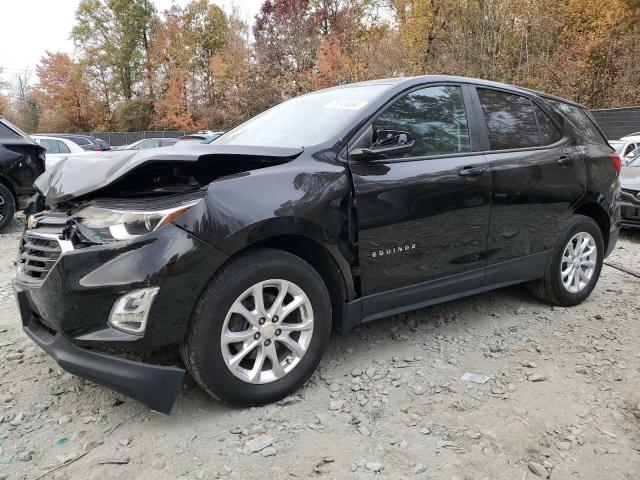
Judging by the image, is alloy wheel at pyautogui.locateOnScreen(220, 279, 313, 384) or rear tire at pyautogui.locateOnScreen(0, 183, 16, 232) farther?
rear tire at pyautogui.locateOnScreen(0, 183, 16, 232)

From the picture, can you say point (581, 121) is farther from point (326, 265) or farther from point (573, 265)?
point (326, 265)

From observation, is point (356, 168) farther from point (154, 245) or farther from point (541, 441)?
point (541, 441)

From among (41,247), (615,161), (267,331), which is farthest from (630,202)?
(41,247)

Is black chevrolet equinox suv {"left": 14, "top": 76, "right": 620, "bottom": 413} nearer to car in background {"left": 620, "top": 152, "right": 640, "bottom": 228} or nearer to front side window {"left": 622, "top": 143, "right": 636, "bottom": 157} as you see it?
car in background {"left": 620, "top": 152, "right": 640, "bottom": 228}

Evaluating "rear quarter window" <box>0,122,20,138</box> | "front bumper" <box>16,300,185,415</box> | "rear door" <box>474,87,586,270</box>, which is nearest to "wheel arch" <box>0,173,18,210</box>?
"rear quarter window" <box>0,122,20,138</box>

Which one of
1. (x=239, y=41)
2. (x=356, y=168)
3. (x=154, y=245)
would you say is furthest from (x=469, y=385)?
(x=239, y=41)

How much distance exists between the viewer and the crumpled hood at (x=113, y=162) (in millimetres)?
2391

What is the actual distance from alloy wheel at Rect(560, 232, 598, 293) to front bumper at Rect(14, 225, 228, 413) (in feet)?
10.1

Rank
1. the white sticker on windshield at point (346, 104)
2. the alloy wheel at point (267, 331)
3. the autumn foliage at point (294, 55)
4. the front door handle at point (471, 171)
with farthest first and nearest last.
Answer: the autumn foliage at point (294, 55)
the front door handle at point (471, 171)
the white sticker on windshield at point (346, 104)
the alloy wheel at point (267, 331)

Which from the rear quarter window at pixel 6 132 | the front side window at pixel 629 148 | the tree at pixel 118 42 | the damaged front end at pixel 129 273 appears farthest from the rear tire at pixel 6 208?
the tree at pixel 118 42

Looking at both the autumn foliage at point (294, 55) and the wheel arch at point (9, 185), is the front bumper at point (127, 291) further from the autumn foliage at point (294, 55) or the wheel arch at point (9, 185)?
the autumn foliage at point (294, 55)

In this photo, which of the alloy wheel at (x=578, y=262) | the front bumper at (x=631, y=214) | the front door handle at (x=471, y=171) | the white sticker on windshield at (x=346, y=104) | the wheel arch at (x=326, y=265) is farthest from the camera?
the front bumper at (x=631, y=214)

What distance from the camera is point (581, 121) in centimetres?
436

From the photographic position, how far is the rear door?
355 centimetres
